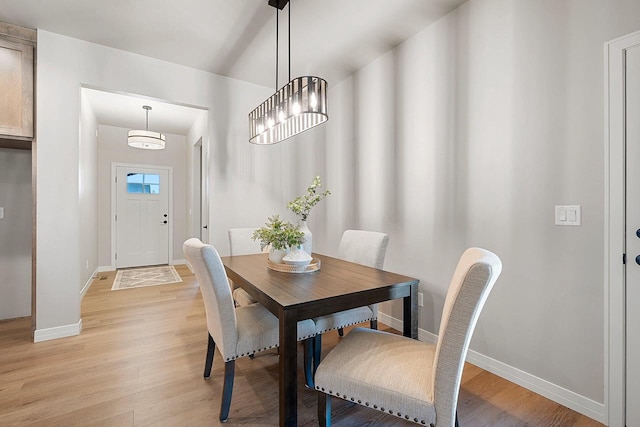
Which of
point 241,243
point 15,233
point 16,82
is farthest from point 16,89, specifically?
point 241,243

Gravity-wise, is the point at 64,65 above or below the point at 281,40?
below

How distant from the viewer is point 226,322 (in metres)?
1.48

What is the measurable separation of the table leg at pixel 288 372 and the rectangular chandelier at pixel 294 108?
3.81ft

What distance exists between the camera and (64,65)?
2.65 meters

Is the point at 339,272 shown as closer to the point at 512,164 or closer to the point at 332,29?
the point at 512,164

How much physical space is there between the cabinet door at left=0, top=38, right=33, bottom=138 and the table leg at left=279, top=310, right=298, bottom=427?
2.87 metres

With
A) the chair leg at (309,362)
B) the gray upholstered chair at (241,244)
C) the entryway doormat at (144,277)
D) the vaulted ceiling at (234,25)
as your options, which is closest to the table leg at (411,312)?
the chair leg at (309,362)

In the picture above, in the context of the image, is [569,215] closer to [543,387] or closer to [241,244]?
[543,387]

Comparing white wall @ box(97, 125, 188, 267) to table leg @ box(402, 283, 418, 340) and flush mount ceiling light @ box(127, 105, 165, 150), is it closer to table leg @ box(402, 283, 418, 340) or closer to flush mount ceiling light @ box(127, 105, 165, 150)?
flush mount ceiling light @ box(127, 105, 165, 150)

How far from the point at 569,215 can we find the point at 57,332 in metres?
3.94

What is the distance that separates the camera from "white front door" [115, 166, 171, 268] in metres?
5.55

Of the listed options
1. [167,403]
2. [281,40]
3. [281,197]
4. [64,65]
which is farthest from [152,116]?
[167,403]

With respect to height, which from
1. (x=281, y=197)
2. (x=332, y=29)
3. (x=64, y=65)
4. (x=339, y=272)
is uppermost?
(x=332, y=29)

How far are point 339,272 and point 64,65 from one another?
3018 mm
